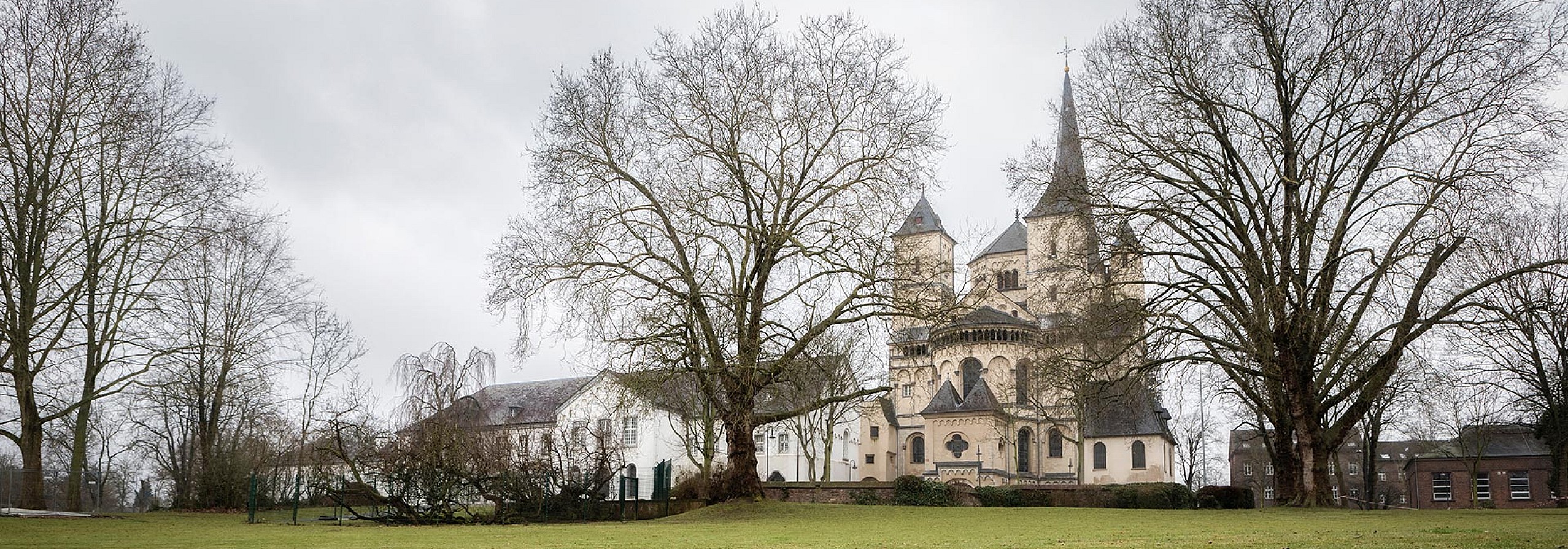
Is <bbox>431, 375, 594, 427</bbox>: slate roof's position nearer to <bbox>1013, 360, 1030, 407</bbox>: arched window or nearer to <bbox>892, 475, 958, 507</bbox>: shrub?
<bbox>1013, 360, 1030, 407</bbox>: arched window

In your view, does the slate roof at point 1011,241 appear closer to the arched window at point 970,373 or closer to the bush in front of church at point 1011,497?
the arched window at point 970,373

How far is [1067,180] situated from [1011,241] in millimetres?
54036

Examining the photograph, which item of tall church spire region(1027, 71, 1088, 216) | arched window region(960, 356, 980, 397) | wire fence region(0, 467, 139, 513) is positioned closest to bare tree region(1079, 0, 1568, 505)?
tall church spire region(1027, 71, 1088, 216)

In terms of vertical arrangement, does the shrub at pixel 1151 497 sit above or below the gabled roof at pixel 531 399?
below

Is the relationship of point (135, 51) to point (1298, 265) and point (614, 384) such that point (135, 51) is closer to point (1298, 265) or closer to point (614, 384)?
point (614, 384)

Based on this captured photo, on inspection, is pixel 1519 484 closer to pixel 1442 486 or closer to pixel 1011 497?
pixel 1442 486

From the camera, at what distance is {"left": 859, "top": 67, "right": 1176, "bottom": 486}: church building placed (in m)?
22.8

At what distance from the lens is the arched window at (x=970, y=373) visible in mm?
63191

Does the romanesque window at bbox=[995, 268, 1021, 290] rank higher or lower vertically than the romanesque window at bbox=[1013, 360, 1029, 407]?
higher

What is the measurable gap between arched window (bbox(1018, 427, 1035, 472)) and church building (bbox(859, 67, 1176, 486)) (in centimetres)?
5

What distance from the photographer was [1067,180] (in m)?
22.9

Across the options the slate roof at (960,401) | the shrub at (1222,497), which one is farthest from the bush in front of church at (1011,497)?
the slate roof at (960,401)

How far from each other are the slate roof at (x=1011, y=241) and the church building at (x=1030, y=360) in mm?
135

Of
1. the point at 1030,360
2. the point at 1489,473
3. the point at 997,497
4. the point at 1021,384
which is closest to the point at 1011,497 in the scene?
the point at 997,497
